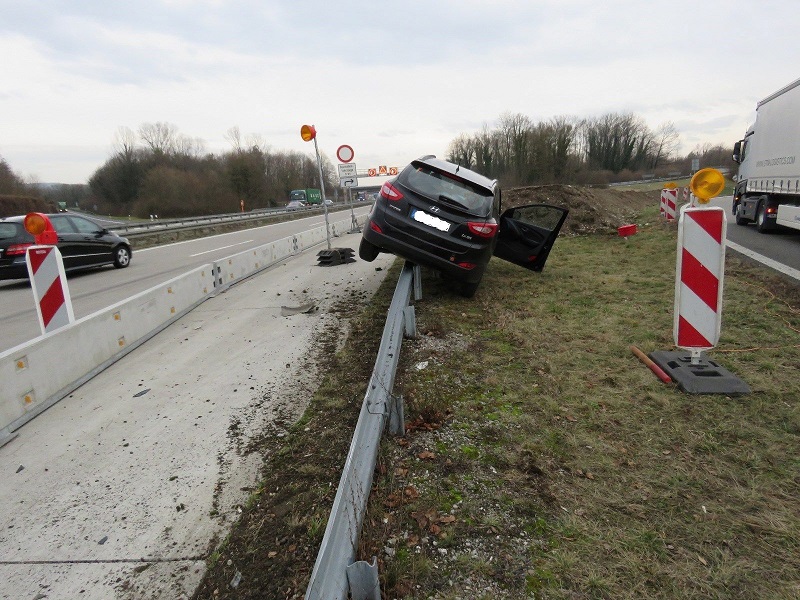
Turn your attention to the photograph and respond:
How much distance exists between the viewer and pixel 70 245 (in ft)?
36.2

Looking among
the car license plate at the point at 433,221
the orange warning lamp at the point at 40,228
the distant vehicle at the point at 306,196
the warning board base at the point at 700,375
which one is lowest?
the warning board base at the point at 700,375

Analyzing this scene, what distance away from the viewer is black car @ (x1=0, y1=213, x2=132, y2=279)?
384 inches

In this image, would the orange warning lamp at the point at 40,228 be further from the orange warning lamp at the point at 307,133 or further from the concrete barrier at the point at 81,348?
the orange warning lamp at the point at 307,133

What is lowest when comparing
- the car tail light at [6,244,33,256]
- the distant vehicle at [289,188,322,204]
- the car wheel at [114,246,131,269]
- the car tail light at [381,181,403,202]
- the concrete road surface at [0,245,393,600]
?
the concrete road surface at [0,245,393,600]

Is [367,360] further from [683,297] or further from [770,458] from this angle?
[770,458]

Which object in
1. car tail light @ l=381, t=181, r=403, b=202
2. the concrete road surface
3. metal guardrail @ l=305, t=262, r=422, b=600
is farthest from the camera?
car tail light @ l=381, t=181, r=403, b=202

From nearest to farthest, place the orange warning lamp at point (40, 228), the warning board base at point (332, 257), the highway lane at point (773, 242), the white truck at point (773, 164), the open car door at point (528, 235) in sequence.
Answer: the orange warning lamp at point (40, 228) < the open car door at point (528, 235) < the highway lane at point (773, 242) < the warning board base at point (332, 257) < the white truck at point (773, 164)

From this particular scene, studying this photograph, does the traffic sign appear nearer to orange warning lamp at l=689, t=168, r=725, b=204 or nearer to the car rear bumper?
the car rear bumper

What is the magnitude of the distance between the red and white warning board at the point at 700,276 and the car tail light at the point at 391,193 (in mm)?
3299

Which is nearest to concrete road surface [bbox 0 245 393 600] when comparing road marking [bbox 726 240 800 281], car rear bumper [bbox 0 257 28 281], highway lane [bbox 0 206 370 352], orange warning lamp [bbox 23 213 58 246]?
orange warning lamp [bbox 23 213 58 246]

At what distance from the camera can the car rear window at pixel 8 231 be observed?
32.0 ft

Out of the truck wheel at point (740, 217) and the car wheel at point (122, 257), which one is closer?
the car wheel at point (122, 257)

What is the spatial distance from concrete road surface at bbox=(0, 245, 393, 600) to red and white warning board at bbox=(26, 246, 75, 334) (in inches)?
28.7

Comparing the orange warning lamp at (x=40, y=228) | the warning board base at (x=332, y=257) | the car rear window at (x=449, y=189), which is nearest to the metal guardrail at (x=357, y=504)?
the car rear window at (x=449, y=189)
